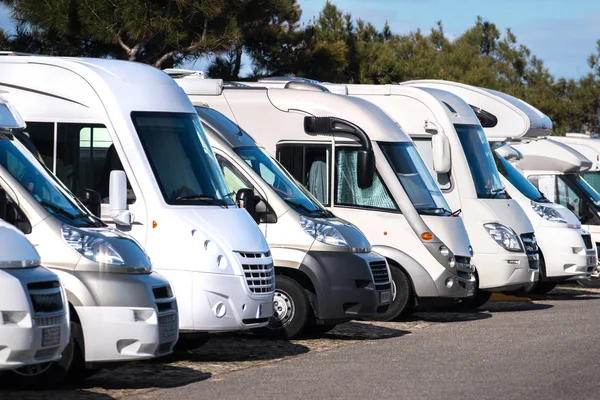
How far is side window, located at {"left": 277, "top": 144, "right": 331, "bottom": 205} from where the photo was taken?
1555 centimetres

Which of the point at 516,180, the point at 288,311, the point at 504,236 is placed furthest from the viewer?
the point at 516,180

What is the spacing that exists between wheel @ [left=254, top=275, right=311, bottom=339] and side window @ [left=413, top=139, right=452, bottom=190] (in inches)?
178

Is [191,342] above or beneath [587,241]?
beneath

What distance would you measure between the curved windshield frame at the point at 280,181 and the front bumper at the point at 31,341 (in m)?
5.63

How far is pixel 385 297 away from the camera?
13.9m

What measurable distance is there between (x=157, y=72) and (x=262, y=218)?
2237 mm

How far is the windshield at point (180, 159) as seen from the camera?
38.7ft

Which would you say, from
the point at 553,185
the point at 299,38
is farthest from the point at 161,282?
the point at 299,38

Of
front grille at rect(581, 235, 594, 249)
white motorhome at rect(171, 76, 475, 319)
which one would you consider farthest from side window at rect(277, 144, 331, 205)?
front grille at rect(581, 235, 594, 249)

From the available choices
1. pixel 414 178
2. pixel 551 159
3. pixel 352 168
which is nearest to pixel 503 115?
pixel 551 159

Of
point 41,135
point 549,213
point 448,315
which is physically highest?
point 41,135

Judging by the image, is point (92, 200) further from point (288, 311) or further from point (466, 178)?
point (466, 178)

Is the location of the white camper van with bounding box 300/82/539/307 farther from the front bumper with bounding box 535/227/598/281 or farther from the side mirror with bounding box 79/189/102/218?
the side mirror with bounding box 79/189/102/218

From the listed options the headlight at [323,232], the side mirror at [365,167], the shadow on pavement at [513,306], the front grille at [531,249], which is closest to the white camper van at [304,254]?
the headlight at [323,232]
